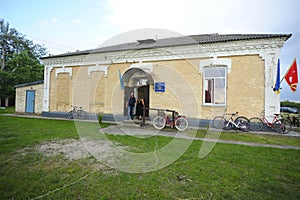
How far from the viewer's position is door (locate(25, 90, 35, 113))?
46.1 ft

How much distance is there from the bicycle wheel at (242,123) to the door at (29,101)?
15.4 meters

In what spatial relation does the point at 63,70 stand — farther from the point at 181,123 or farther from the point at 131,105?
the point at 181,123

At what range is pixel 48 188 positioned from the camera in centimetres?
275

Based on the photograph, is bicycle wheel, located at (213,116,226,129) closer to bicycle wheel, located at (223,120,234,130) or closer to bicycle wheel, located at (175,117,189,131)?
bicycle wheel, located at (223,120,234,130)

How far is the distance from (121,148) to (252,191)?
3.50 metres

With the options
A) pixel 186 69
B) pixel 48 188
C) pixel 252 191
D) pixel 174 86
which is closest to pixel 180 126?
pixel 174 86

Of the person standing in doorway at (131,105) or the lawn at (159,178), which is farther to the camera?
the person standing in doorway at (131,105)

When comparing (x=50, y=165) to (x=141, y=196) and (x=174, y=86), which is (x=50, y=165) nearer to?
(x=141, y=196)

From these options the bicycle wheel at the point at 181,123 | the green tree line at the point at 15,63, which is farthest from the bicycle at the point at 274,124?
the green tree line at the point at 15,63

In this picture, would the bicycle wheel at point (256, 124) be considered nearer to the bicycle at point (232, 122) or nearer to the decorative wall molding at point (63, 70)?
the bicycle at point (232, 122)

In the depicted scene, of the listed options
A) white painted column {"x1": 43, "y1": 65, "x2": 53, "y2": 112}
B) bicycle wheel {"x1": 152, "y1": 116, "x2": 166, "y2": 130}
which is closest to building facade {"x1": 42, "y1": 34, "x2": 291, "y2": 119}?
white painted column {"x1": 43, "y1": 65, "x2": 53, "y2": 112}

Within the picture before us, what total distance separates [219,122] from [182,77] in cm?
320

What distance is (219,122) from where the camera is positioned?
28.6 feet

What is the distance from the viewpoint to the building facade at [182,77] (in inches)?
326
